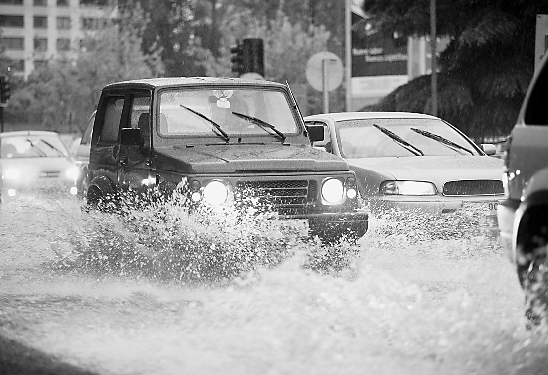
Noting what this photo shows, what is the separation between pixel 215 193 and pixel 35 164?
1384 cm

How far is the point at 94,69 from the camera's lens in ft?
235

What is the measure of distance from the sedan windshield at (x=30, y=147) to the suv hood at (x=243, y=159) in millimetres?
13399

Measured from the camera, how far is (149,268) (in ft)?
32.2

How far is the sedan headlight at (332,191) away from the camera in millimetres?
9867

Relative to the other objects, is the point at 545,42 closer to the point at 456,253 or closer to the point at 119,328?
the point at 456,253

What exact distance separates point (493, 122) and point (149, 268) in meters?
14.2

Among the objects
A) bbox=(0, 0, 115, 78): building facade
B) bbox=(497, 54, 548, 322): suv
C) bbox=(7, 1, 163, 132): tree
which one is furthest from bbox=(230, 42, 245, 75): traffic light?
bbox=(0, 0, 115, 78): building facade

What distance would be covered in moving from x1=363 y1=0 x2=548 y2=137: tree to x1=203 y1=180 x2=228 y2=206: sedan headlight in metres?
13.4

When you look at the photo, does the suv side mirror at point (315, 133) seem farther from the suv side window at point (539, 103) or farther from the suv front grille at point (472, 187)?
the suv side window at point (539, 103)

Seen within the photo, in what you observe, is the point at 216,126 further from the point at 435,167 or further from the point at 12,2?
the point at 12,2

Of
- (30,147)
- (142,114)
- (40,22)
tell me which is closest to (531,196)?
(142,114)

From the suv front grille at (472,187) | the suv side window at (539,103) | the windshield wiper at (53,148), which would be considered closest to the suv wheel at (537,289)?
the suv side window at (539,103)

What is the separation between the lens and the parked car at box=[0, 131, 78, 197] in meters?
21.9

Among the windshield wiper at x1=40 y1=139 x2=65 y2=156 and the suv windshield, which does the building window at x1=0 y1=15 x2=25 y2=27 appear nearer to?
the windshield wiper at x1=40 y1=139 x2=65 y2=156
